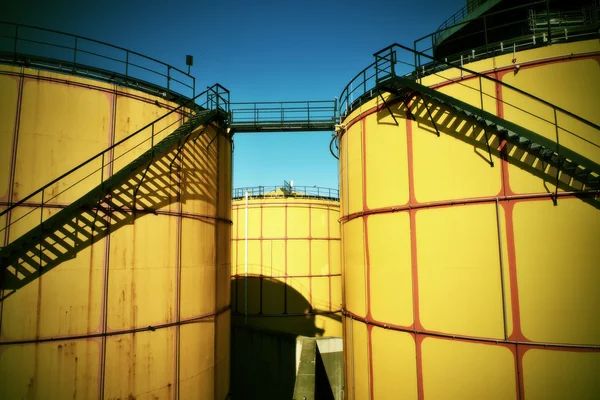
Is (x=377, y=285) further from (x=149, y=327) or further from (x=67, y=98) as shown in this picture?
(x=67, y=98)

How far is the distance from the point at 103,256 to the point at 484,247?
8598 mm

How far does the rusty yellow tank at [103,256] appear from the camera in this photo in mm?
7281

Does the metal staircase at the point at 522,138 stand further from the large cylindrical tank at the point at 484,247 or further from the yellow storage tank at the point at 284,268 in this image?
the yellow storage tank at the point at 284,268

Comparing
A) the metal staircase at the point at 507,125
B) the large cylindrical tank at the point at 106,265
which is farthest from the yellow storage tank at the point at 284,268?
the metal staircase at the point at 507,125

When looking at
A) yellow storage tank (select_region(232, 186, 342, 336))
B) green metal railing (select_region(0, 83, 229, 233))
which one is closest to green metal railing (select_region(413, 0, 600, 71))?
green metal railing (select_region(0, 83, 229, 233))

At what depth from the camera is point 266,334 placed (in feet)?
55.4

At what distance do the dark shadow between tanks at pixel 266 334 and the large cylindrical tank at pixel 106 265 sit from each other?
6.81m

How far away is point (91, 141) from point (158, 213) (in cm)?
230

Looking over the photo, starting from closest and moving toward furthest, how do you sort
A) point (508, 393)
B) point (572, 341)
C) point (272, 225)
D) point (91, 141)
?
point (572, 341), point (508, 393), point (91, 141), point (272, 225)

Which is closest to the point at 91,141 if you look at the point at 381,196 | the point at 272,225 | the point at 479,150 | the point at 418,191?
the point at 381,196

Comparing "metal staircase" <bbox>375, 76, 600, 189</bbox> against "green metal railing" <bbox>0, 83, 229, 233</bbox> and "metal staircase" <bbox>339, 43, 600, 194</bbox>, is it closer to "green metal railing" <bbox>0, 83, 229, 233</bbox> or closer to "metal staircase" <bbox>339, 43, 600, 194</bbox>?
"metal staircase" <bbox>339, 43, 600, 194</bbox>

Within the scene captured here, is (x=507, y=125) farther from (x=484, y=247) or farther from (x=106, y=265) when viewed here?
(x=106, y=265)

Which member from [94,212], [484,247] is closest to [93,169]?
[94,212]

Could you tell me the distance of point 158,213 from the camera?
889cm
